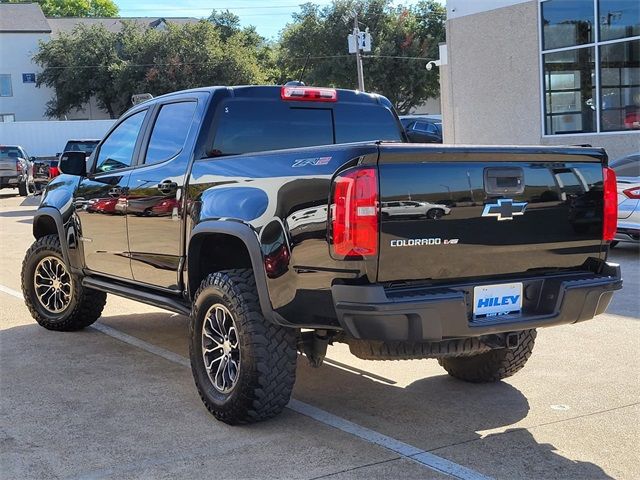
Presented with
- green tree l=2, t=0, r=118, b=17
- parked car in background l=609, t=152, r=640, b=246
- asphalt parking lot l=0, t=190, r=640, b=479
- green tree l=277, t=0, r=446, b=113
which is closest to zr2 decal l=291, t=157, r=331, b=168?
asphalt parking lot l=0, t=190, r=640, b=479

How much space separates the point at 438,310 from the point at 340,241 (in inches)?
23.0

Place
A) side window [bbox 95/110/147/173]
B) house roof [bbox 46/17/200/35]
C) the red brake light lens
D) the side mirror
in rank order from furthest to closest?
house roof [bbox 46/17/200/35] < the side mirror < side window [bbox 95/110/147/173] < the red brake light lens

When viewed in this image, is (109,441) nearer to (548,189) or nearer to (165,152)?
(165,152)

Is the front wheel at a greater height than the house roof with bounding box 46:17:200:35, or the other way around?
the house roof with bounding box 46:17:200:35

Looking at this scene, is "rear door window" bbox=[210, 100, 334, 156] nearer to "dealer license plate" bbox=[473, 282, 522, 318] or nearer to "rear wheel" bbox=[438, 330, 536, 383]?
"rear wheel" bbox=[438, 330, 536, 383]

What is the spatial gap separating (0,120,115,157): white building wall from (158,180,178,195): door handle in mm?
37346

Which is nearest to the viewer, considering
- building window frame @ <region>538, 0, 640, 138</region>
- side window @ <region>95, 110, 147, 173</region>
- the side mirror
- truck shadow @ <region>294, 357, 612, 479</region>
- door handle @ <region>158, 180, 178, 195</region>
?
truck shadow @ <region>294, 357, 612, 479</region>

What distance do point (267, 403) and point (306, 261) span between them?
2.96ft

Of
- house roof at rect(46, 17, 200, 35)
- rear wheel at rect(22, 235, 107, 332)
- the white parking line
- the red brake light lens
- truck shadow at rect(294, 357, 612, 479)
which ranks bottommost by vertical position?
truck shadow at rect(294, 357, 612, 479)

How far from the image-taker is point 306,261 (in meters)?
4.23

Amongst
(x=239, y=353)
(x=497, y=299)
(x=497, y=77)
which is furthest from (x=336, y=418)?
(x=497, y=77)

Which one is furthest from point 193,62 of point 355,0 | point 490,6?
point 490,6

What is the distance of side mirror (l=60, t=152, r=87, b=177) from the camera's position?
674 cm

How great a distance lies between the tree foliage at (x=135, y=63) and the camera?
5128cm
